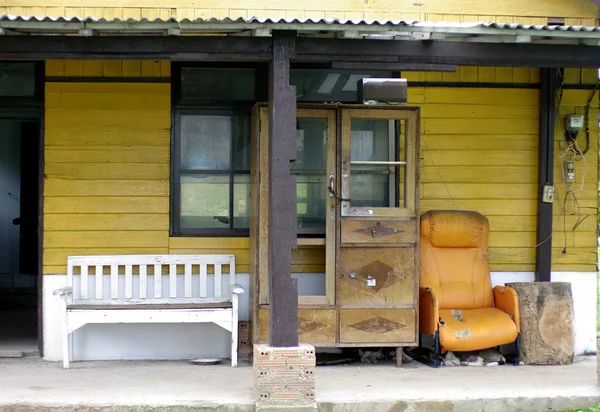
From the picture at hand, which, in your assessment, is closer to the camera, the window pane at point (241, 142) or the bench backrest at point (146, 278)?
the bench backrest at point (146, 278)

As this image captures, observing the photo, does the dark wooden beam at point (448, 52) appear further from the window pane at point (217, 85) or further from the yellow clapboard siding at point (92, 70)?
the yellow clapboard siding at point (92, 70)

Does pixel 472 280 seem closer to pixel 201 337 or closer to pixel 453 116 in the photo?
pixel 453 116

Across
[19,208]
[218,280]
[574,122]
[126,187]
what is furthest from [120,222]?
[19,208]

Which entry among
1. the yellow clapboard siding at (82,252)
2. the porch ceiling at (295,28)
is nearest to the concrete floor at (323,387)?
the yellow clapboard siding at (82,252)

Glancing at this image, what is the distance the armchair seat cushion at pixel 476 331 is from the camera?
636 cm

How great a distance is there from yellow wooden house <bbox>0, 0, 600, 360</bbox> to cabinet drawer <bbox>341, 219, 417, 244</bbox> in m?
0.17

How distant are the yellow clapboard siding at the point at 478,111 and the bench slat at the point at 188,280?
255cm

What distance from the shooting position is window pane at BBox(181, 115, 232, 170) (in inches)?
274

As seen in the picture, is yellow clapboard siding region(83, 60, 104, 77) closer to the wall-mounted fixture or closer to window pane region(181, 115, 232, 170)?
window pane region(181, 115, 232, 170)

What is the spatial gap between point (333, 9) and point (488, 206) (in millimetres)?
2333

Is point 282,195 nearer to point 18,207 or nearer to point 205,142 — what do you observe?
point 205,142

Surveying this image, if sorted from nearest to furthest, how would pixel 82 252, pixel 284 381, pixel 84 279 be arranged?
pixel 284 381 < pixel 84 279 < pixel 82 252

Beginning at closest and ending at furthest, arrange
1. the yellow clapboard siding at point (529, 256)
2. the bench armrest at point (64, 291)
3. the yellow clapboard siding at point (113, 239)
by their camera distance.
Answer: the bench armrest at point (64, 291), the yellow clapboard siding at point (113, 239), the yellow clapboard siding at point (529, 256)

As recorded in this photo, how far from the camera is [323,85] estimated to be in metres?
7.02
